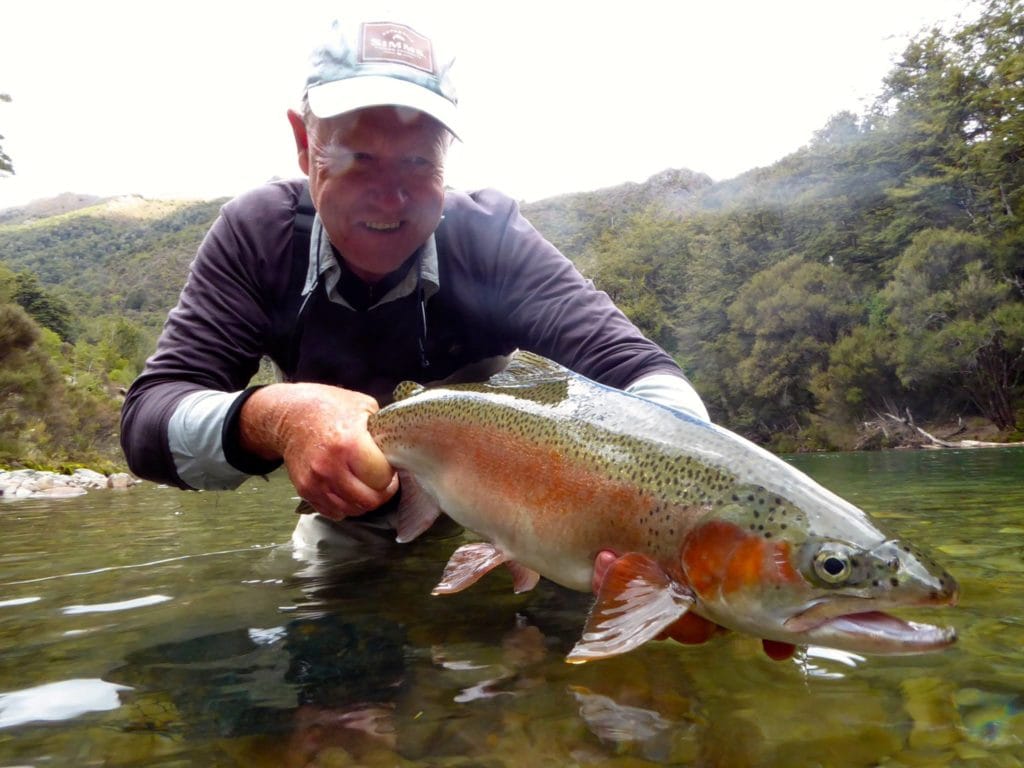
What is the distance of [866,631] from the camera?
150 centimetres

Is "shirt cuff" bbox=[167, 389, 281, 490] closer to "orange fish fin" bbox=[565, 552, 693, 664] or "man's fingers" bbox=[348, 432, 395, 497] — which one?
"man's fingers" bbox=[348, 432, 395, 497]

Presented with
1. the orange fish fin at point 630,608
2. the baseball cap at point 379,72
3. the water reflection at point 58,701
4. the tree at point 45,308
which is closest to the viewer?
the orange fish fin at point 630,608

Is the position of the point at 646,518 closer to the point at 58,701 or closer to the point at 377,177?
the point at 58,701

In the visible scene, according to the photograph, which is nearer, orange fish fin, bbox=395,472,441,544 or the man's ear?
orange fish fin, bbox=395,472,441,544

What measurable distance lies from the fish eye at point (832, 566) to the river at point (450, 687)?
0.30m

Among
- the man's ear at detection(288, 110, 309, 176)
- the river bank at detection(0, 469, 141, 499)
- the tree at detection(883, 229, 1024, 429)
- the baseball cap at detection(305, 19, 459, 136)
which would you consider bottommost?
the river bank at detection(0, 469, 141, 499)

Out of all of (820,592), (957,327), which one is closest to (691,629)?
(820,592)

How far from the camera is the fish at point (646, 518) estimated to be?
153 cm

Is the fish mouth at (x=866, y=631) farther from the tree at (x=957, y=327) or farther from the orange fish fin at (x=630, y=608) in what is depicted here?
the tree at (x=957, y=327)

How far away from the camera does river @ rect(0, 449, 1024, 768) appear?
1.47 m

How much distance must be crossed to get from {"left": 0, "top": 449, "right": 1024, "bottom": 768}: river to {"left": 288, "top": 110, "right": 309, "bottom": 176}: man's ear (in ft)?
5.75

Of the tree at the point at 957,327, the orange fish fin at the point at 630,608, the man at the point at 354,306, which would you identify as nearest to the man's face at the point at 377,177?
the man at the point at 354,306

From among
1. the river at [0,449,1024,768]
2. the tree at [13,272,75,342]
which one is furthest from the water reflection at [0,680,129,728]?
the tree at [13,272,75,342]

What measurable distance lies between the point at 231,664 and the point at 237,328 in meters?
1.47
